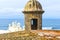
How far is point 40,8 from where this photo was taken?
16312 millimetres

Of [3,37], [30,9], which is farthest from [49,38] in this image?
[30,9]

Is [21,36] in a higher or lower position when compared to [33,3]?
lower

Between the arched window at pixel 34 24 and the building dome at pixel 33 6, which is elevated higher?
the building dome at pixel 33 6

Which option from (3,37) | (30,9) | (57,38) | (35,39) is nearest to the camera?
(57,38)

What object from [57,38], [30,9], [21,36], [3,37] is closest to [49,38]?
[57,38]

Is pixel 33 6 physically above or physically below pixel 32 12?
above

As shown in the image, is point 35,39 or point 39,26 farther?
point 39,26

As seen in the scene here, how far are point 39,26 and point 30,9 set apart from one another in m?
1.28

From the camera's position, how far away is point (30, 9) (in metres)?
16.1

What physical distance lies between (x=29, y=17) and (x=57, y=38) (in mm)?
9010

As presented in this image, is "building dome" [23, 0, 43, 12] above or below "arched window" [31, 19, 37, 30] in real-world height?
above

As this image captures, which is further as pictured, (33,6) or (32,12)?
(33,6)

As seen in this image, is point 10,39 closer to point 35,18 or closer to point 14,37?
point 14,37

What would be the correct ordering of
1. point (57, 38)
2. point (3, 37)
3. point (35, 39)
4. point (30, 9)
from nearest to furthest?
point (57, 38) < point (35, 39) < point (3, 37) < point (30, 9)
